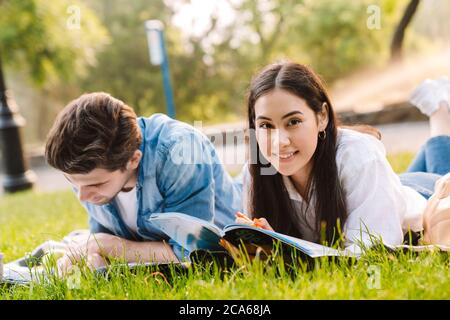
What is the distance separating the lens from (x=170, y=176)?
230cm

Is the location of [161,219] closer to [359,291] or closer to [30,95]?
[359,291]

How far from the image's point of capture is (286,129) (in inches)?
80.5

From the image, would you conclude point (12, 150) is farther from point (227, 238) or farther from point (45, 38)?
point (227, 238)

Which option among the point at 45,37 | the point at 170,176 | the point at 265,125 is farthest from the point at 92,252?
the point at 45,37

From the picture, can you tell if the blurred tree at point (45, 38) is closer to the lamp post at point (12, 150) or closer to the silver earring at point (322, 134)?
the lamp post at point (12, 150)

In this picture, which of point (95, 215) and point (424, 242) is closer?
point (424, 242)

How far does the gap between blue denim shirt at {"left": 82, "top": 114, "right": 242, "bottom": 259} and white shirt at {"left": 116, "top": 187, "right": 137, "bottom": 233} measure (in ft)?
0.07

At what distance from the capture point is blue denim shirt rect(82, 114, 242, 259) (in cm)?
229

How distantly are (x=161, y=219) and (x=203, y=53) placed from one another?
18319 millimetres

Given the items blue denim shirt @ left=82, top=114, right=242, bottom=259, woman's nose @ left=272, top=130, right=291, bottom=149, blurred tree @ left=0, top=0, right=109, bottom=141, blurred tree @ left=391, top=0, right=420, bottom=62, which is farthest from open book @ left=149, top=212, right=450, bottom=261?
blurred tree @ left=391, top=0, right=420, bottom=62

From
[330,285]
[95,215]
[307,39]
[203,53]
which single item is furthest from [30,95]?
[330,285]

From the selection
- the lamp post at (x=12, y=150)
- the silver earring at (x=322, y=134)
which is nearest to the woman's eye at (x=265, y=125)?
the silver earring at (x=322, y=134)

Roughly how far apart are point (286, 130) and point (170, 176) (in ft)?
1.76

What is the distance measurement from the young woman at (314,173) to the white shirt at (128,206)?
0.50m
